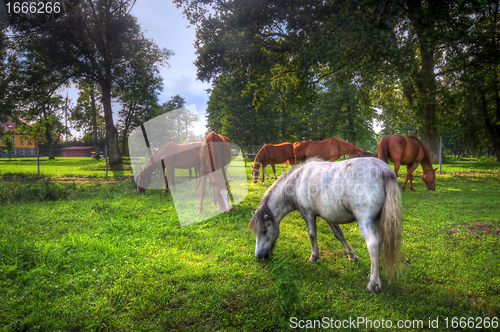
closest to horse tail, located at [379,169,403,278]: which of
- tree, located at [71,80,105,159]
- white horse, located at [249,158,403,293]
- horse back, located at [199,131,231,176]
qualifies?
white horse, located at [249,158,403,293]

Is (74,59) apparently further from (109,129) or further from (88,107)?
(88,107)

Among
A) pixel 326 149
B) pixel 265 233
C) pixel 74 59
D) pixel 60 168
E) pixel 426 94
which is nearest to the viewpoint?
pixel 265 233

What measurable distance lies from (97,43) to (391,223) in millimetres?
22204

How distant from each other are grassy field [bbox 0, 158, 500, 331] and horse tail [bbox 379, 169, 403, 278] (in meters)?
0.40

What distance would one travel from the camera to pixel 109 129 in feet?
62.8

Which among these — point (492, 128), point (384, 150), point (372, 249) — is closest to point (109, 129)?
point (384, 150)

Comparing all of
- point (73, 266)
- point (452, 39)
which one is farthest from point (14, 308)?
point (452, 39)

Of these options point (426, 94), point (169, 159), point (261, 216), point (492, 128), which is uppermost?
point (426, 94)

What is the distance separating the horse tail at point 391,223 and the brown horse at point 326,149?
842cm

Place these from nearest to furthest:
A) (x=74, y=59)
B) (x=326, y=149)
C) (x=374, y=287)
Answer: (x=374, y=287), (x=326, y=149), (x=74, y=59)

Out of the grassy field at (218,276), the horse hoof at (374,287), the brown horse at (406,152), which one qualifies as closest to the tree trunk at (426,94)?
the brown horse at (406,152)

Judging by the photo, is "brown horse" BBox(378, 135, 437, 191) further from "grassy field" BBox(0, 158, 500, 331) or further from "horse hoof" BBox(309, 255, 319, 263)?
"horse hoof" BBox(309, 255, 319, 263)

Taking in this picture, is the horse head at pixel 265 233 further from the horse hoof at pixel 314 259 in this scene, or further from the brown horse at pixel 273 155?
the brown horse at pixel 273 155

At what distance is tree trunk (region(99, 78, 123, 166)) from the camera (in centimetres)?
1908
